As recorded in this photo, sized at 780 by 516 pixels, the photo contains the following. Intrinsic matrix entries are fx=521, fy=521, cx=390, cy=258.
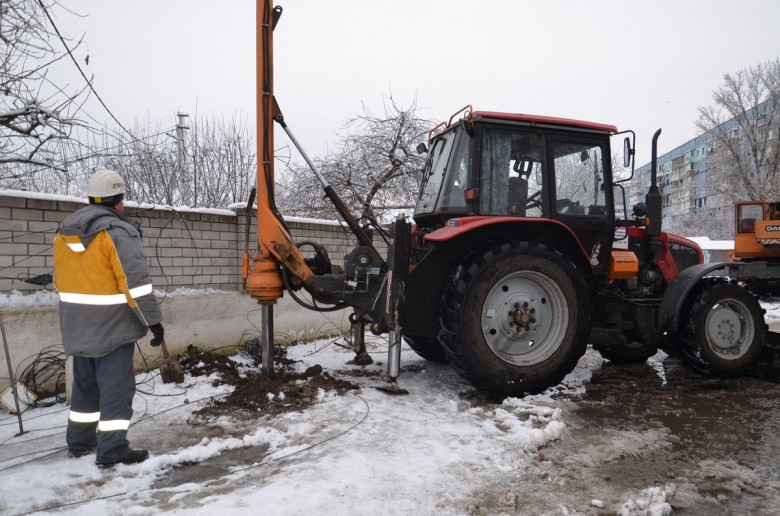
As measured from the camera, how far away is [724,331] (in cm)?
505

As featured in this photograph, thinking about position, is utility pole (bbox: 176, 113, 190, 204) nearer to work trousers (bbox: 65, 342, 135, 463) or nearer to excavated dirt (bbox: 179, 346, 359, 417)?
excavated dirt (bbox: 179, 346, 359, 417)

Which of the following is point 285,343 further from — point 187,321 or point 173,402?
point 173,402

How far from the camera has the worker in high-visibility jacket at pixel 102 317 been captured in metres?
3.04

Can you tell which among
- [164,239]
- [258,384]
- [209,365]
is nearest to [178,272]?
[164,239]

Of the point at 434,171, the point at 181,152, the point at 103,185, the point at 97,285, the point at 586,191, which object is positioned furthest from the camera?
the point at 181,152

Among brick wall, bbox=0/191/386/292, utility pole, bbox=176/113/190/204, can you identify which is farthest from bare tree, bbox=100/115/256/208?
brick wall, bbox=0/191/386/292

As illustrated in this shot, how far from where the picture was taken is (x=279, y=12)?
14.2ft

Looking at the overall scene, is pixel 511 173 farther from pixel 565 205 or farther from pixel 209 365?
pixel 209 365

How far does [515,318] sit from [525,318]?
0.08 m

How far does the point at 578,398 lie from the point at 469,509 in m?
2.37

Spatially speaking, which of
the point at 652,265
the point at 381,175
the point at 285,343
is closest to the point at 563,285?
the point at 652,265

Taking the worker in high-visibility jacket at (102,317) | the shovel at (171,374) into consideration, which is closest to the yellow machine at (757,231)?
the shovel at (171,374)

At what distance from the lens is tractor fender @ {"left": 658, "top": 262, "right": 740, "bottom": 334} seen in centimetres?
477

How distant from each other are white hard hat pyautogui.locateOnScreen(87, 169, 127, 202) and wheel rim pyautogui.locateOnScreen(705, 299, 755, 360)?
5154 millimetres
